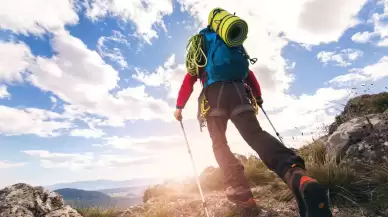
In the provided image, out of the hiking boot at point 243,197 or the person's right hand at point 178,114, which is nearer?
the hiking boot at point 243,197

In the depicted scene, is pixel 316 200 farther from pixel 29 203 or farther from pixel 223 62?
pixel 29 203

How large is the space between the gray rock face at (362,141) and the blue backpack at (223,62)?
327 centimetres

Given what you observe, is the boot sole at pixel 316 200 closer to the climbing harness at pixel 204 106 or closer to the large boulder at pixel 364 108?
the climbing harness at pixel 204 106

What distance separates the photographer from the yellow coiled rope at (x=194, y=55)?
5281 mm

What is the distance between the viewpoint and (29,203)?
16.3 ft

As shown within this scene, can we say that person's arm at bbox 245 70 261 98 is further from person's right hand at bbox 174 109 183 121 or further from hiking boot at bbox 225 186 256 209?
Answer: hiking boot at bbox 225 186 256 209

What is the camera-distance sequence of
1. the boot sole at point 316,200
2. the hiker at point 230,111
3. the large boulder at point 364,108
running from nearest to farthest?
the boot sole at point 316,200, the hiker at point 230,111, the large boulder at point 364,108

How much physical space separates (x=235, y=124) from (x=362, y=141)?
11.8ft

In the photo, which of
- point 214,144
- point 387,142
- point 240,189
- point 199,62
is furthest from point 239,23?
point 387,142

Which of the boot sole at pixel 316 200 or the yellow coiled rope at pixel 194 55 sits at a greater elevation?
the yellow coiled rope at pixel 194 55

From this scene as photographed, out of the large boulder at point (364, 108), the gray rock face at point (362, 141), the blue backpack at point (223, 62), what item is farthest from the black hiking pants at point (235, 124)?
the large boulder at point (364, 108)

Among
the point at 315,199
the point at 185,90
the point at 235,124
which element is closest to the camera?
the point at 315,199

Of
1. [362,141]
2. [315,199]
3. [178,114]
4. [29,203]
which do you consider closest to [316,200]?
[315,199]

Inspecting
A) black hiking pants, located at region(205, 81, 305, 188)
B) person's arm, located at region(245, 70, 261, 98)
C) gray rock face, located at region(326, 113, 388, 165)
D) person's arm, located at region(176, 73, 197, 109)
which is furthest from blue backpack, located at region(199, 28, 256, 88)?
gray rock face, located at region(326, 113, 388, 165)
